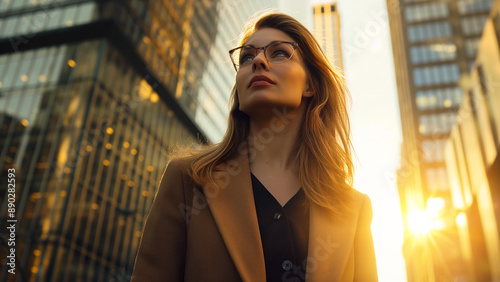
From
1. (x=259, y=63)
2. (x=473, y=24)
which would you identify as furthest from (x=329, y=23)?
(x=473, y=24)

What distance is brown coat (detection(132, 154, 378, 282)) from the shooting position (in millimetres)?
1832

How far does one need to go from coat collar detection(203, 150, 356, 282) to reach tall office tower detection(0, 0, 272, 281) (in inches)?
726

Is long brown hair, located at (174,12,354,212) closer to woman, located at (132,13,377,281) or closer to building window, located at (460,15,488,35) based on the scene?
woman, located at (132,13,377,281)

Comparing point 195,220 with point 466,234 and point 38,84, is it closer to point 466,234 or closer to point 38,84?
point 38,84

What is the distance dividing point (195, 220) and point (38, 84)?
1108 inches

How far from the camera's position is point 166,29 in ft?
117

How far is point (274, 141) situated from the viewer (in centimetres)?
242

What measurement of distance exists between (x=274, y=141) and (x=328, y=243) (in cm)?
66

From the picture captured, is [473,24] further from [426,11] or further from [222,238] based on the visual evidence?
[222,238]

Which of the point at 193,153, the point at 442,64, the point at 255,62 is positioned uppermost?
the point at 442,64

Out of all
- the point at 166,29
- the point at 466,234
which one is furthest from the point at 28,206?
the point at 466,234

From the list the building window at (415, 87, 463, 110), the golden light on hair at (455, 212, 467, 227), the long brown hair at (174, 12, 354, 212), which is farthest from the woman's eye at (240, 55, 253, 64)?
the building window at (415, 87, 463, 110)

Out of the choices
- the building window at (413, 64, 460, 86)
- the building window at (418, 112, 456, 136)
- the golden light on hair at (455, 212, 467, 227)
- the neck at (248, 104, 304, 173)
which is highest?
the building window at (413, 64, 460, 86)

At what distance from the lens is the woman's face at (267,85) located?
2.22 metres
